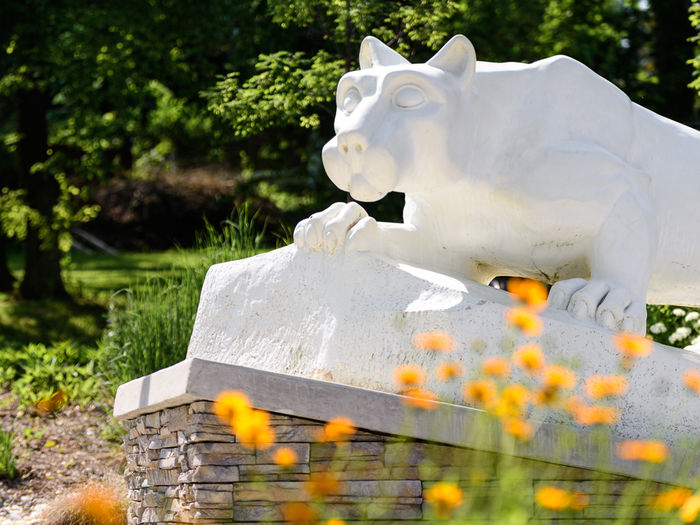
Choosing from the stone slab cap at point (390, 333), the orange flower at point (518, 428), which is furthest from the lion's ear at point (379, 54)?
the orange flower at point (518, 428)

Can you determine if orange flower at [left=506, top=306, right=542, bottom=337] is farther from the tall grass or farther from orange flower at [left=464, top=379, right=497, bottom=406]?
the tall grass

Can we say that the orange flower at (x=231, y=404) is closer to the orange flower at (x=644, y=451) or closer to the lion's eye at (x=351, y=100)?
the orange flower at (x=644, y=451)

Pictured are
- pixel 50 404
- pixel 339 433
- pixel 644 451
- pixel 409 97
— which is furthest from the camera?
pixel 50 404

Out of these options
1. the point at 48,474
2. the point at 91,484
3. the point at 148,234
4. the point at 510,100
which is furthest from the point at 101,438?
the point at 148,234

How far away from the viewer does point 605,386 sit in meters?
2.77

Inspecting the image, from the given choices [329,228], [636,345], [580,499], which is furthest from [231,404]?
[329,228]

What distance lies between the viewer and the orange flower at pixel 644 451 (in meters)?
2.03

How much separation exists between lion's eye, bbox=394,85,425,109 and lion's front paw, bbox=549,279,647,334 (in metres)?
0.82

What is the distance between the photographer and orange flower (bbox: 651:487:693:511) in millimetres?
2344

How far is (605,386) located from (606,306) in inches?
13.6

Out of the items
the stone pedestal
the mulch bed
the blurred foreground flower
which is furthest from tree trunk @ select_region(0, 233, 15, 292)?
the stone pedestal

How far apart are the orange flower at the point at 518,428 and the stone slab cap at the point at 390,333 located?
0.84ft

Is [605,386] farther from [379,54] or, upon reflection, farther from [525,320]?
[379,54]

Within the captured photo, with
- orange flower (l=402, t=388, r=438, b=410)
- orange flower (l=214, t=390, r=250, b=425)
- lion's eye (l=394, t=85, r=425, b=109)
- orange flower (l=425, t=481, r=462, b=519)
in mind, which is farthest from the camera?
lion's eye (l=394, t=85, r=425, b=109)
